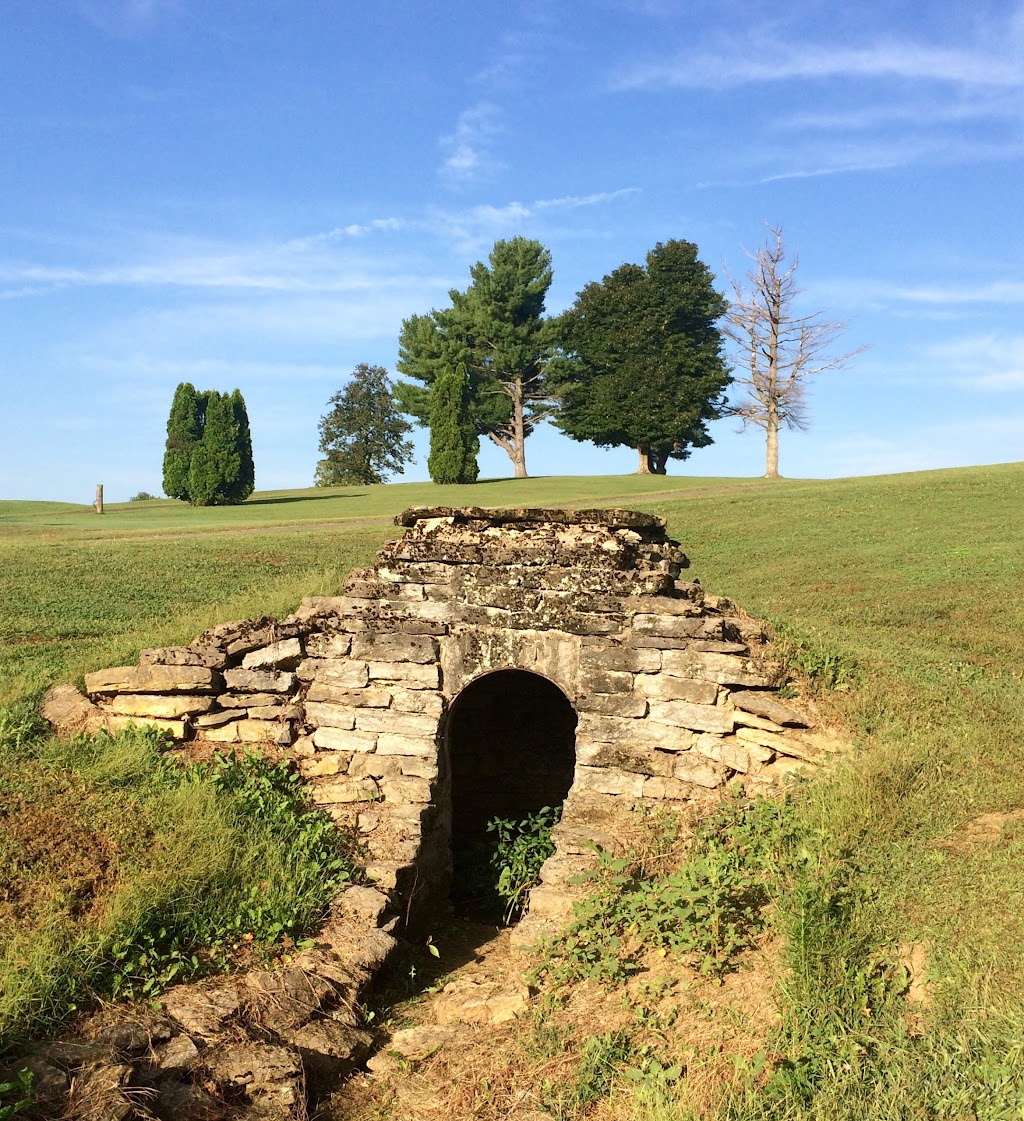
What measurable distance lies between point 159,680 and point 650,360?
40.3 m

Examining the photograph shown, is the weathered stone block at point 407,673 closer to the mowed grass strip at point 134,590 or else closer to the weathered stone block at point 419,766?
the weathered stone block at point 419,766

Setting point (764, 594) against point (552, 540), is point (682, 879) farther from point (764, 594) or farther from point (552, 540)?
point (764, 594)

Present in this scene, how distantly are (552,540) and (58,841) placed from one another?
3.90 metres

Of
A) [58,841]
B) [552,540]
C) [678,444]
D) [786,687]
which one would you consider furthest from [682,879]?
[678,444]

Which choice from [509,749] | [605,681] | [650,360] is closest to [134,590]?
[509,749]

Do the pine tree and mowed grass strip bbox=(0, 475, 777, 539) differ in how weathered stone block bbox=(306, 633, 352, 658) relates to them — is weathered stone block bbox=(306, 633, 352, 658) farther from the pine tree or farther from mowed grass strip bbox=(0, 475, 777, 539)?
the pine tree

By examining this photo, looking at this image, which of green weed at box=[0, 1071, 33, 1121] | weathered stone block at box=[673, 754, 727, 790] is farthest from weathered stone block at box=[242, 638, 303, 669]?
green weed at box=[0, 1071, 33, 1121]

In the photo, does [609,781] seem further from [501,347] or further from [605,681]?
[501,347]

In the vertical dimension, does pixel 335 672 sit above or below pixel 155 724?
above

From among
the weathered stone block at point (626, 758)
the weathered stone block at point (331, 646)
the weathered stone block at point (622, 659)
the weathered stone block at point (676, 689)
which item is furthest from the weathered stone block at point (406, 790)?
the weathered stone block at point (676, 689)

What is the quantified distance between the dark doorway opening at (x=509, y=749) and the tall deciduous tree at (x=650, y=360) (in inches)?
1442

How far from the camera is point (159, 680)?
7.42m

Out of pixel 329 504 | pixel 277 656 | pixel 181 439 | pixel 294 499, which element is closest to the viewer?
pixel 277 656

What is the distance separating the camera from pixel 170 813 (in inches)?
240
